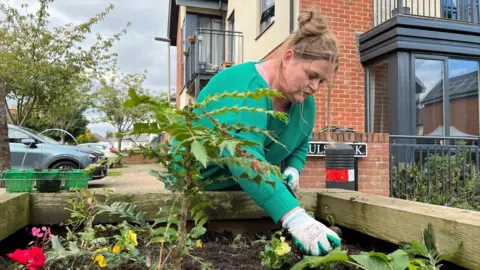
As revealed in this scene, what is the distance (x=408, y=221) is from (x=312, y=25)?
90cm

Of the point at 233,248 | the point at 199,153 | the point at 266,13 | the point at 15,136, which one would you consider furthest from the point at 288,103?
the point at 15,136

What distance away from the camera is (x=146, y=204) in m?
1.74

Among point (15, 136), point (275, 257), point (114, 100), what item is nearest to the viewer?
point (275, 257)

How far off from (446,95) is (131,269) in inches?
279

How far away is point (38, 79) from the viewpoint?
42.6 ft

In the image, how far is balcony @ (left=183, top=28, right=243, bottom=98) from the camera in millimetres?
11344

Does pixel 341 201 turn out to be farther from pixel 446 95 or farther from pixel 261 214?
pixel 446 95

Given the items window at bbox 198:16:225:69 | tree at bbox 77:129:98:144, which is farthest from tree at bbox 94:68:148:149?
window at bbox 198:16:225:69

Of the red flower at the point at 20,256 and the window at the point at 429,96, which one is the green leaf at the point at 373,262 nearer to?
the red flower at the point at 20,256

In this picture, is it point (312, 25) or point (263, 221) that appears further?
point (263, 221)

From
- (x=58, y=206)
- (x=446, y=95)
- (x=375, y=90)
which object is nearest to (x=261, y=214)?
(x=58, y=206)

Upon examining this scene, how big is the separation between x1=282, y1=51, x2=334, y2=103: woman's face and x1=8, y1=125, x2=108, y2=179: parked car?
25.5 feet

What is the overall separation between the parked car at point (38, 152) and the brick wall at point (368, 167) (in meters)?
5.47

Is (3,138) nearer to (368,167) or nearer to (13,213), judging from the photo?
(13,213)
